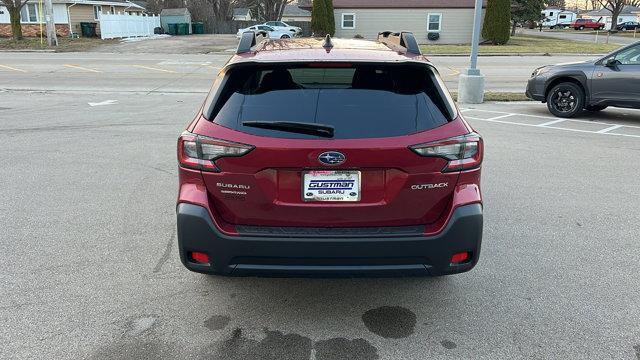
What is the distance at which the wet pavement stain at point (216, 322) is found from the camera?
349cm

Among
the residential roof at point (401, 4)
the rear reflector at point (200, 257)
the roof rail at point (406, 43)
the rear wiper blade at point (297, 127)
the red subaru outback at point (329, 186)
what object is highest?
the residential roof at point (401, 4)

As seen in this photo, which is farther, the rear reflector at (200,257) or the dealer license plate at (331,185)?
the rear reflector at (200,257)

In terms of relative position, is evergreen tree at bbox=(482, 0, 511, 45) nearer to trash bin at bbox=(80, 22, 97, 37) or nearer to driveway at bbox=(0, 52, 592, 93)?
driveway at bbox=(0, 52, 592, 93)

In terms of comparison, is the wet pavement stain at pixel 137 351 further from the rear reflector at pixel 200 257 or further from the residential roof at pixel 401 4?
the residential roof at pixel 401 4

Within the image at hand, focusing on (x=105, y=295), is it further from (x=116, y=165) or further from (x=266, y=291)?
(x=116, y=165)

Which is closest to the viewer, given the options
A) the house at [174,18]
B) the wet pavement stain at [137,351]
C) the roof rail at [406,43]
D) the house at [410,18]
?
the wet pavement stain at [137,351]

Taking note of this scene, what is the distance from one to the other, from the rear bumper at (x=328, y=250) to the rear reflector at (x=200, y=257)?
3 centimetres

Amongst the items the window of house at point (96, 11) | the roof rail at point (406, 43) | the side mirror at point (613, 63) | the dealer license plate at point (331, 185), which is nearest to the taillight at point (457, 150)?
the dealer license plate at point (331, 185)

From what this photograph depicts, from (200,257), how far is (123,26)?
1712 inches

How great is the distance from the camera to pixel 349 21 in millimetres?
40281

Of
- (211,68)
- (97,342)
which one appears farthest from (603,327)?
(211,68)

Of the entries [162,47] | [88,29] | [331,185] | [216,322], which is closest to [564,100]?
[331,185]

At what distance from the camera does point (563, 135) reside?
9664 millimetres

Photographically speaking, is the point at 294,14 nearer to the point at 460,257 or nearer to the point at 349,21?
the point at 349,21
